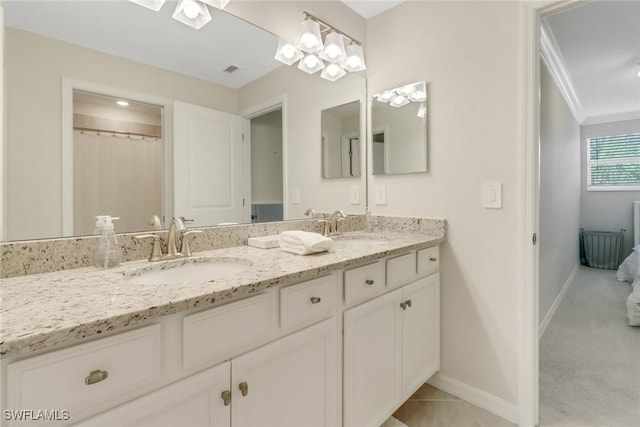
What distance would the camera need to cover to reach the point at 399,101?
2016mm

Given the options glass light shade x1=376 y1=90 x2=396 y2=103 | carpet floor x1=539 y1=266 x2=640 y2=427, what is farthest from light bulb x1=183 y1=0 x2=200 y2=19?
carpet floor x1=539 y1=266 x2=640 y2=427

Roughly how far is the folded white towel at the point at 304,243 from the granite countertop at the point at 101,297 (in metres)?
0.07

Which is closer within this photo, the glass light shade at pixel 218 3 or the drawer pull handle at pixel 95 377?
the drawer pull handle at pixel 95 377

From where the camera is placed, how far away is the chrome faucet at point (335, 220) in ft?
6.40

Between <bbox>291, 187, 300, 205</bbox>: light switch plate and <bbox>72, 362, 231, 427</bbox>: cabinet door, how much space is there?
3.64ft

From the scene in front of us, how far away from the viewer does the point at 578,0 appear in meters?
1.40

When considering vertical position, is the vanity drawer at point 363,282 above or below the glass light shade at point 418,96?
below

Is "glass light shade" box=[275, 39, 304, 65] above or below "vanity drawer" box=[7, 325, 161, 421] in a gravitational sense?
above

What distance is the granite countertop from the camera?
0.59 m

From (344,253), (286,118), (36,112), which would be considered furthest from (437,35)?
(36,112)

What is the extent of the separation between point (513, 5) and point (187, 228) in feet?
6.17

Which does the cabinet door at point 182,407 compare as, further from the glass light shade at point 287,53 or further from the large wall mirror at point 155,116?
the glass light shade at point 287,53

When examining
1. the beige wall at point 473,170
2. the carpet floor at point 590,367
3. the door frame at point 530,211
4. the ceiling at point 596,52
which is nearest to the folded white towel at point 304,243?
the beige wall at point 473,170

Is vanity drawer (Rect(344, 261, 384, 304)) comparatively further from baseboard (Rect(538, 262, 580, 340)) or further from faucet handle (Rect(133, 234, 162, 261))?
baseboard (Rect(538, 262, 580, 340))
